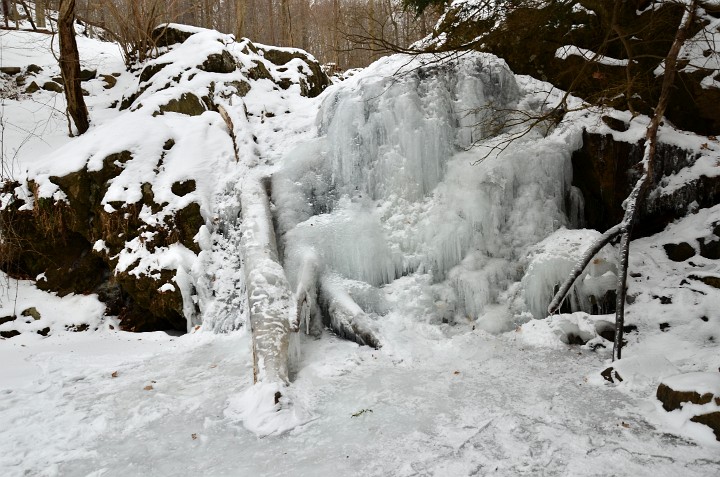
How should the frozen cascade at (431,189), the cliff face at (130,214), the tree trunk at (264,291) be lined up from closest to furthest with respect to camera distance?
the tree trunk at (264,291)
the frozen cascade at (431,189)
the cliff face at (130,214)

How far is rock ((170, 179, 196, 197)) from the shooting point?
627 centimetres

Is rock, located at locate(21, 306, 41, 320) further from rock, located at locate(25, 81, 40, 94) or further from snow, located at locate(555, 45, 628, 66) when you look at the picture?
snow, located at locate(555, 45, 628, 66)

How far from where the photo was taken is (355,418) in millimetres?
3396

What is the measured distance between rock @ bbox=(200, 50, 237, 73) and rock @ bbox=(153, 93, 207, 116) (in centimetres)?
104

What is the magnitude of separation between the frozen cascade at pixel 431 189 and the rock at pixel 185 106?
238 centimetres

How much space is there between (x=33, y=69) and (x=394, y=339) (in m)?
10.2

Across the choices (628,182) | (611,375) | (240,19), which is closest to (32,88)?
(240,19)

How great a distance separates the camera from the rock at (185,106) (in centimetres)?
760

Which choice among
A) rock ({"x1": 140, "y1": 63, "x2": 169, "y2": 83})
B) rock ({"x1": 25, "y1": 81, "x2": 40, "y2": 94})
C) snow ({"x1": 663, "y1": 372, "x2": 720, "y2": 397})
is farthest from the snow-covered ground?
rock ({"x1": 25, "y1": 81, "x2": 40, "y2": 94})

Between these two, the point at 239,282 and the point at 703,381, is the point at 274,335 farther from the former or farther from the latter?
the point at 703,381

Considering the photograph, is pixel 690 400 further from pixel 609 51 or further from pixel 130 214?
pixel 130 214

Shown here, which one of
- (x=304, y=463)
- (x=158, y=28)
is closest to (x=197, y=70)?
(x=158, y=28)

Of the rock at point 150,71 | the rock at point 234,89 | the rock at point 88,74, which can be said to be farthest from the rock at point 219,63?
the rock at point 88,74

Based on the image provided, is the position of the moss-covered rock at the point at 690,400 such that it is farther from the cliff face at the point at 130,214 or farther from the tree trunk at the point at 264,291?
the cliff face at the point at 130,214
